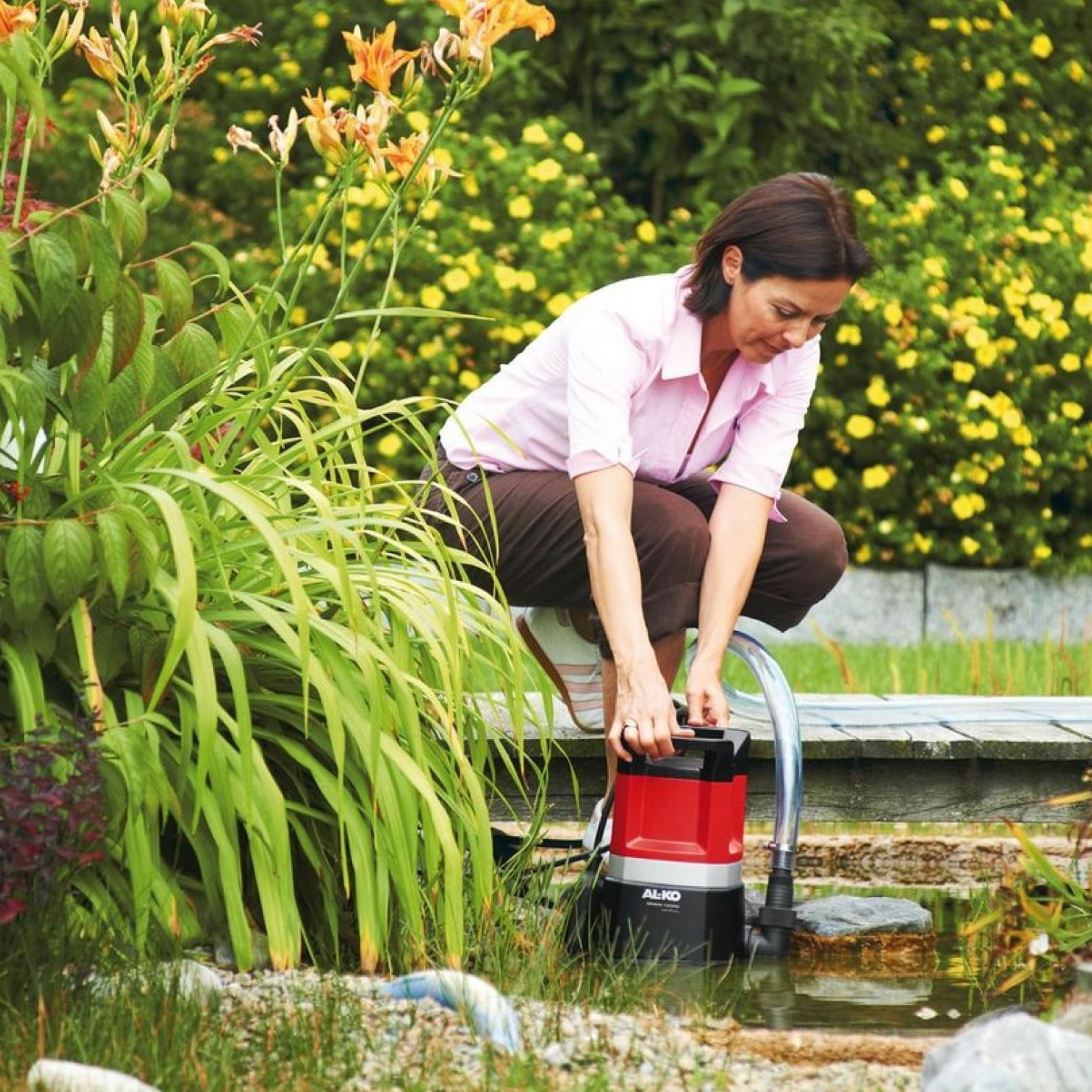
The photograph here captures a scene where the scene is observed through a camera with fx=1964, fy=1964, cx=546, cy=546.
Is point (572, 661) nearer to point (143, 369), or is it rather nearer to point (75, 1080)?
point (143, 369)

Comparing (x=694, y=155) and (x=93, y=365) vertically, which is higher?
(x=694, y=155)

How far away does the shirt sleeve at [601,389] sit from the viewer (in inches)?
127

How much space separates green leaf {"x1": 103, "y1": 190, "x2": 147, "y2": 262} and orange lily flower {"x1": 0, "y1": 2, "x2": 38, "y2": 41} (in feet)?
0.78

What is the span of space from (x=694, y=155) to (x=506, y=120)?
0.71m

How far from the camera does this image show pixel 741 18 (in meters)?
6.96

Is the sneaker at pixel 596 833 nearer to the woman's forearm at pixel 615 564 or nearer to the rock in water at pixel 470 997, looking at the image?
the woman's forearm at pixel 615 564

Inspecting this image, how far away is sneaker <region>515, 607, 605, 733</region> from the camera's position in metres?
3.67

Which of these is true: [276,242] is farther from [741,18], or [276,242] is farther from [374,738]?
[374,738]

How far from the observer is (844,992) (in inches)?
118

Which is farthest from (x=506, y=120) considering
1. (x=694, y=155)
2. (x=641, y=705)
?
(x=641, y=705)

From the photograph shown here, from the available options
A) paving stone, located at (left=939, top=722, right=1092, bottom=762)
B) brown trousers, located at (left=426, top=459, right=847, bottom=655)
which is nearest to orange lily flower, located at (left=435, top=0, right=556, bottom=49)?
brown trousers, located at (left=426, top=459, right=847, bottom=655)

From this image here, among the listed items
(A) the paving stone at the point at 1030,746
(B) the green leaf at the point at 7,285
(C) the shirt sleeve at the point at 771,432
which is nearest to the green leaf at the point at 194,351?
(B) the green leaf at the point at 7,285

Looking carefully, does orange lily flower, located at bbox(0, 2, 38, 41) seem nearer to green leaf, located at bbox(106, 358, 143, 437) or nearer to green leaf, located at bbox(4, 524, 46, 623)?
green leaf, located at bbox(106, 358, 143, 437)

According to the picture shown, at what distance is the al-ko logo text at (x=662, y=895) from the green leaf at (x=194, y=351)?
40.4 inches
